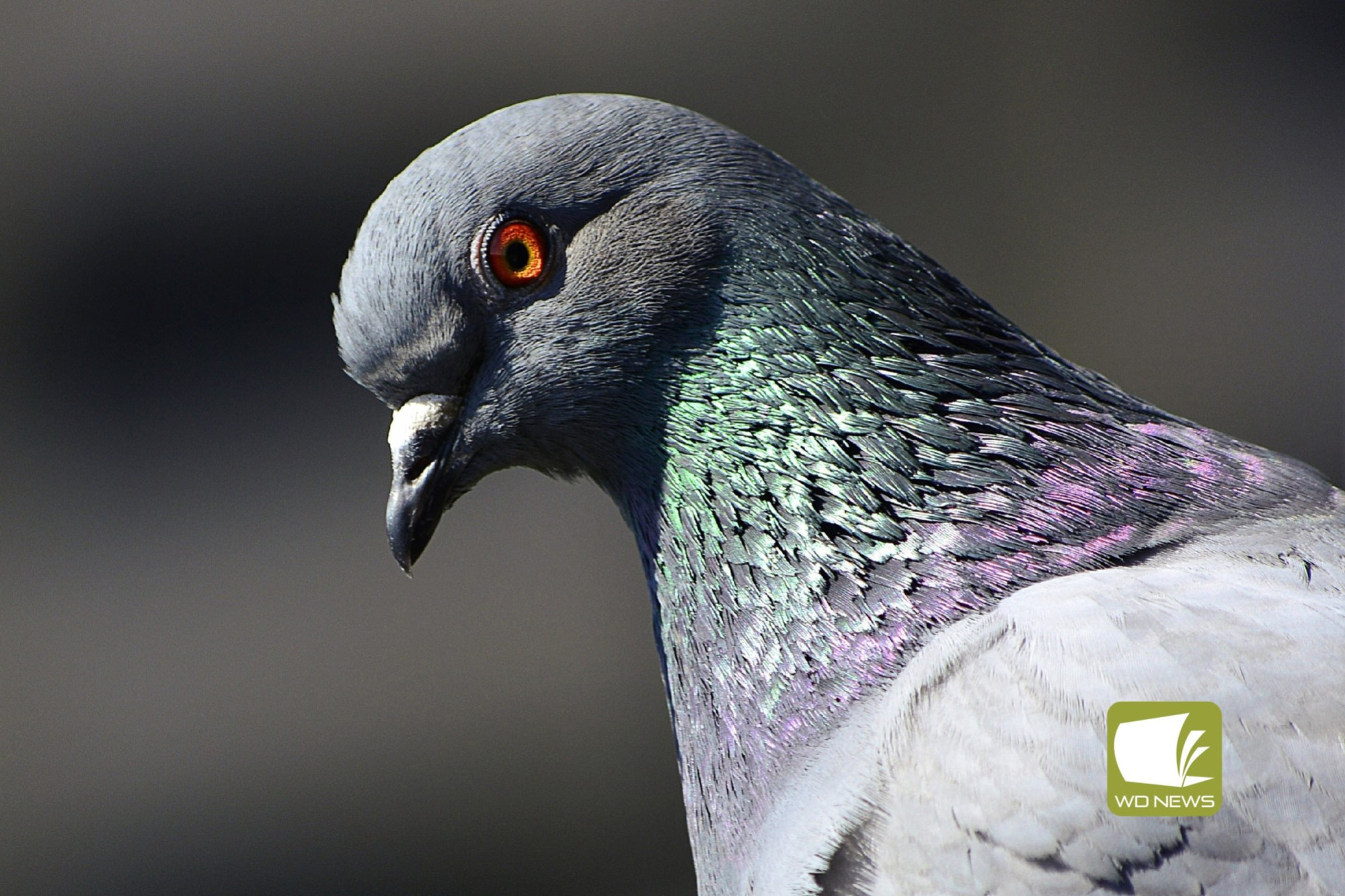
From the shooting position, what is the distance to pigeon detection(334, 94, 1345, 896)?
5.01 feet

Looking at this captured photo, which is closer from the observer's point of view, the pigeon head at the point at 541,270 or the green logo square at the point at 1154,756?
the green logo square at the point at 1154,756

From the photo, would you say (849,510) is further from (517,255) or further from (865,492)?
(517,255)

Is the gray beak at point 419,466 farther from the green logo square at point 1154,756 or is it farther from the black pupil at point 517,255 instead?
the green logo square at point 1154,756

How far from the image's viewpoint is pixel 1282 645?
1.56m

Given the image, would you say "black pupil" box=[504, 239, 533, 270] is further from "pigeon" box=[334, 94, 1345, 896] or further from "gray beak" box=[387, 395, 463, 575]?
"gray beak" box=[387, 395, 463, 575]

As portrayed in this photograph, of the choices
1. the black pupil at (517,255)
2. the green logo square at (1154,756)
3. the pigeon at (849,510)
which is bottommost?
the green logo square at (1154,756)

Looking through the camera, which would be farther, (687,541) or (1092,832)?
(687,541)

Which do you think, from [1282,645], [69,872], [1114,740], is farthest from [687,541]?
[69,872]

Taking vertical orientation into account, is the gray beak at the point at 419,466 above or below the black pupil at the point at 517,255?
below

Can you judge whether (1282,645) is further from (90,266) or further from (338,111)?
(90,266)

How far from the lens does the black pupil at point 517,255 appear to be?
78.7 inches

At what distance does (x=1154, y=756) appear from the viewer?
4.82 feet

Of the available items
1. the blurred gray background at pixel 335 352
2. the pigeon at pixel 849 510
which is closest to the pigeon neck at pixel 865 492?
the pigeon at pixel 849 510

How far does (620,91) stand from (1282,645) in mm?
4250
